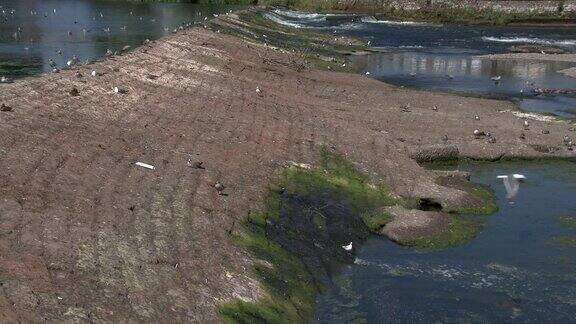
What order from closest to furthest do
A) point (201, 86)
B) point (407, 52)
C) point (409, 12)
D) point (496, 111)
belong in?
1. point (201, 86)
2. point (496, 111)
3. point (407, 52)
4. point (409, 12)

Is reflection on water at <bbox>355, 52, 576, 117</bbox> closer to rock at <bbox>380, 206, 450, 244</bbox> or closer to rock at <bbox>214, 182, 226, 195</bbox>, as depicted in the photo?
rock at <bbox>380, 206, 450, 244</bbox>

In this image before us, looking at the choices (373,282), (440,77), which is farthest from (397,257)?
(440,77)

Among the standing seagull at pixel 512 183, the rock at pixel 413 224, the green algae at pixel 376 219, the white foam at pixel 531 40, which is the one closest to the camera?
the rock at pixel 413 224

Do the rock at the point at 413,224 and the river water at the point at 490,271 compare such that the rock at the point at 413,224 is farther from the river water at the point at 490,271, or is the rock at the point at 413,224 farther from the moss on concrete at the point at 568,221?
the moss on concrete at the point at 568,221

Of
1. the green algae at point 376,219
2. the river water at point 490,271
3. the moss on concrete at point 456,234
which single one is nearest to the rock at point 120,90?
the green algae at point 376,219

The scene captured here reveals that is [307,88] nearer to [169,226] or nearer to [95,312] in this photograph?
[169,226]

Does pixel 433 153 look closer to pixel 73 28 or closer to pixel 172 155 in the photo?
pixel 172 155

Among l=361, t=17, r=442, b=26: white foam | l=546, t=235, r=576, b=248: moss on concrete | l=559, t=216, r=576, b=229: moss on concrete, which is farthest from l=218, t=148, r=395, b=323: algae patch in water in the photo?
l=361, t=17, r=442, b=26: white foam

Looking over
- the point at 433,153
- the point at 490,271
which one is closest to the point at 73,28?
the point at 433,153

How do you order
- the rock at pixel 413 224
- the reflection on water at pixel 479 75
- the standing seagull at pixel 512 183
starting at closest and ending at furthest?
the rock at pixel 413 224 → the standing seagull at pixel 512 183 → the reflection on water at pixel 479 75
